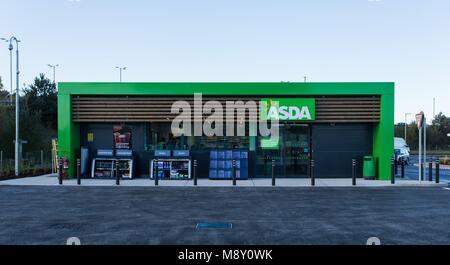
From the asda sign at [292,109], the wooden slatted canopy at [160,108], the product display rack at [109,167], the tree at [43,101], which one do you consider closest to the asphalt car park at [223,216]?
the product display rack at [109,167]

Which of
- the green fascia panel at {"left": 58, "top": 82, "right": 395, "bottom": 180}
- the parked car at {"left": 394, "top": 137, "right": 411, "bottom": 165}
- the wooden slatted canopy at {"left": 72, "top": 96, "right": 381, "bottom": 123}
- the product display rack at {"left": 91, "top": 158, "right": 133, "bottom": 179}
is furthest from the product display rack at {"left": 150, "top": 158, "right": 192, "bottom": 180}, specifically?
the parked car at {"left": 394, "top": 137, "right": 411, "bottom": 165}

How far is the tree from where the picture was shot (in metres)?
50.1

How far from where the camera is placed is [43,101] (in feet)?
166

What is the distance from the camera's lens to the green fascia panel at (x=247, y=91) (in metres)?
19.8

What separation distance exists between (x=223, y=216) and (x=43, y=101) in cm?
4623

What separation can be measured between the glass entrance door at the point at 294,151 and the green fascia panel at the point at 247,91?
1.85 m

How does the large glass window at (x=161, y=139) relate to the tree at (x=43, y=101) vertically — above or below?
below

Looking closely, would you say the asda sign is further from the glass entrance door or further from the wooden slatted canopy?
the glass entrance door

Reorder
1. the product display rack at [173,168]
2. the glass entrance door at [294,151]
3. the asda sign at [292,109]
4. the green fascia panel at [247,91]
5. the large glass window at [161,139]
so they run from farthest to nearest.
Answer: the large glass window at [161,139] → the glass entrance door at [294,151] → the asda sign at [292,109] → the product display rack at [173,168] → the green fascia panel at [247,91]

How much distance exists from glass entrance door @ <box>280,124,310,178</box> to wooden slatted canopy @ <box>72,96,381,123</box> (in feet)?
3.88

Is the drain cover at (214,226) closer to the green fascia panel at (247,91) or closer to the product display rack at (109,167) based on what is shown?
the green fascia panel at (247,91)

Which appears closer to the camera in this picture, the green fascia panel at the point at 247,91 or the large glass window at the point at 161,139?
the green fascia panel at the point at 247,91
